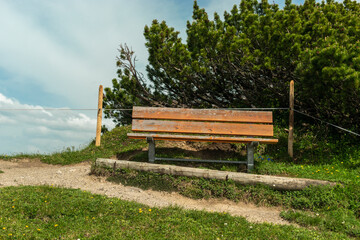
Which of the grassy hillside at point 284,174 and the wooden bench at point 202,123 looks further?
the wooden bench at point 202,123

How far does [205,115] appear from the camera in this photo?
7.31 metres

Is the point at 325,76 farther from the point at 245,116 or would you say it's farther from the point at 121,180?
the point at 121,180

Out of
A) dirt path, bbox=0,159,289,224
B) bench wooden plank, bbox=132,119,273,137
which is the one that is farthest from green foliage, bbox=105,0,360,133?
dirt path, bbox=0,159,289,224

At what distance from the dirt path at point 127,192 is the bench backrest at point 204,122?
160 centimetres

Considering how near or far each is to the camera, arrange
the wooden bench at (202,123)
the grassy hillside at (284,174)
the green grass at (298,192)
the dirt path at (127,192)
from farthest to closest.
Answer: the wooden bench at (202,123) < the dirt path at (127,192) < the grassy hillside at (284,174) < the green grass at (298,192)

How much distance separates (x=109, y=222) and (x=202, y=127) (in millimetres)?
3543

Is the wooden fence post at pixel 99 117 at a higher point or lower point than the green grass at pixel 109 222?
higher

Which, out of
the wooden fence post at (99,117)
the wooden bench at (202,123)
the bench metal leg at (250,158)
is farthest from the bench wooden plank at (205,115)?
the wooden fence post at (99,117)

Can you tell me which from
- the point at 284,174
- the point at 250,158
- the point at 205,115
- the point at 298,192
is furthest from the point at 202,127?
the point at 298,192

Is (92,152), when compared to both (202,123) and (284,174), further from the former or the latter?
(284,174)

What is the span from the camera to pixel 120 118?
14102 millimetres

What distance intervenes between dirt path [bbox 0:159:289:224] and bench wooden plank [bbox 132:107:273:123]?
184 cm

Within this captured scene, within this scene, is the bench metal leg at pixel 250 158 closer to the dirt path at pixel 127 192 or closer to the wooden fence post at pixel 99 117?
the dirt path at pixel 127 192

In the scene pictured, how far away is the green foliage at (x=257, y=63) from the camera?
7.72 metres
